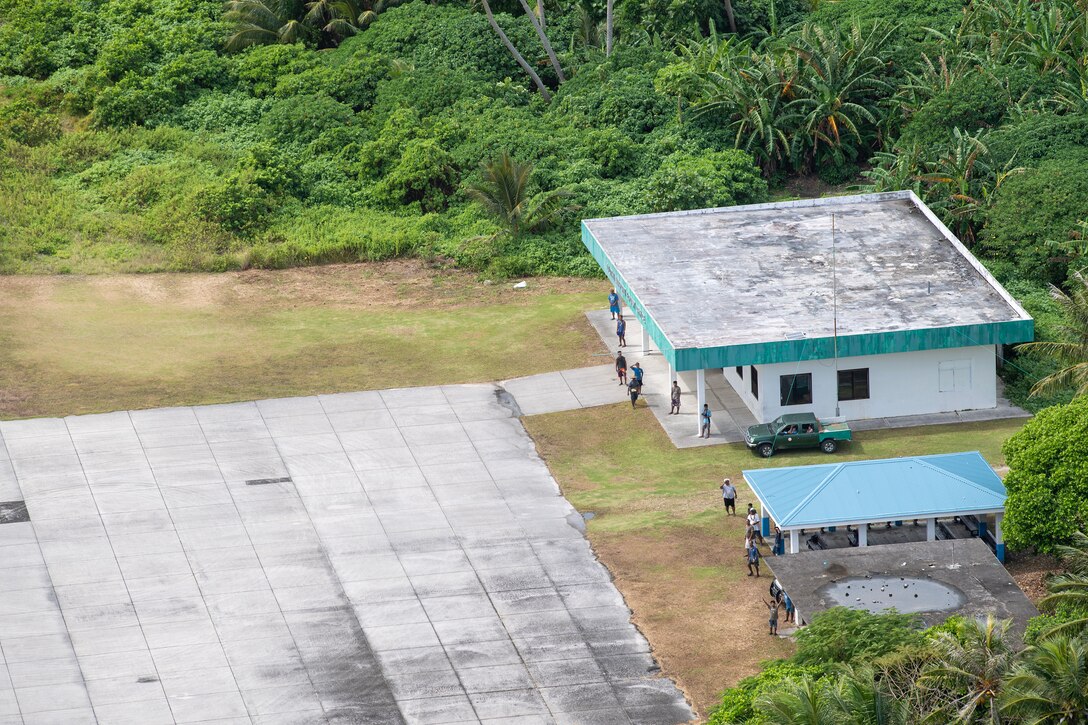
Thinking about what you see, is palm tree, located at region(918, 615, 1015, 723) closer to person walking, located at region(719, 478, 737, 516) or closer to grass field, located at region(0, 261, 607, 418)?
person walking, located at region(719, 478, 737, 516)

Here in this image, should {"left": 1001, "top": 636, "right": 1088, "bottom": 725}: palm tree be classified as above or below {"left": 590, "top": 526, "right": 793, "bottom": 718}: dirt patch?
above

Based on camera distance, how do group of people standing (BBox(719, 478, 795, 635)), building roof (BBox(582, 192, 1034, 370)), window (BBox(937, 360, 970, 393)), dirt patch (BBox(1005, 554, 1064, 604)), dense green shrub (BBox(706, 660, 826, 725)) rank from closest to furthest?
dense green shrub (BBox(706, 660, 826, 725)) → group of people standing (BBox(719, 478, 795, 635)) → dirt patch (BBox(1005, 554, 1064, 604)) → building roof (BBox(582, 192, 1034, 370)) → window (BBox(937, 360, 970, 393))

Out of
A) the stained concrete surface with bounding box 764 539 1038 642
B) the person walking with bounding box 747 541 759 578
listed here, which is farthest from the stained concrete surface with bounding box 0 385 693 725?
the stained concrete surface with bounding box 764 539 1038 642

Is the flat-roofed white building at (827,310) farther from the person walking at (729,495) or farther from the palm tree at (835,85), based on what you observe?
the palm tree at (835,85)

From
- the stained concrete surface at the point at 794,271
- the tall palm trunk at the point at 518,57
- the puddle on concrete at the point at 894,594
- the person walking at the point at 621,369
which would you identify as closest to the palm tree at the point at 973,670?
the puddle on concrete at the point at 894,594

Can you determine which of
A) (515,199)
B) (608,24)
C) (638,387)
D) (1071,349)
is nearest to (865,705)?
(1071,349)

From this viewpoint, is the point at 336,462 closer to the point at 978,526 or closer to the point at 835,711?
the point at 978,526
